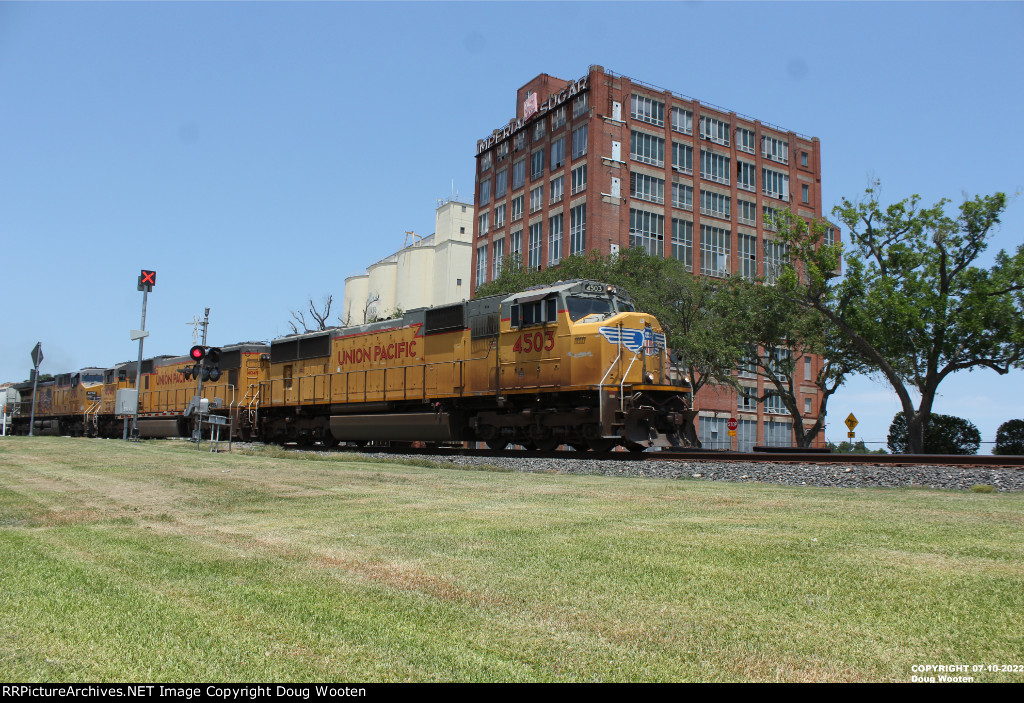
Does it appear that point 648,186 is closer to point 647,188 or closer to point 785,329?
point 647,188

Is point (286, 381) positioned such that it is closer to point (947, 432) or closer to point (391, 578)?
point (391, 578)

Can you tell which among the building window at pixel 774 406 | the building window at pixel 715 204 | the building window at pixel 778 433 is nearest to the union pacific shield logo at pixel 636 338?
the building window at pixel 715 204

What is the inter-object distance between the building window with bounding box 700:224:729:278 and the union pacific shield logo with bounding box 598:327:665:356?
4892 cm

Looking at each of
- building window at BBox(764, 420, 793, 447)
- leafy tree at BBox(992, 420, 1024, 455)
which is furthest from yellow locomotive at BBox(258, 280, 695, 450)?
building window at BBox(764, 420, 793, 447)

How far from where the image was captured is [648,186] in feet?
219

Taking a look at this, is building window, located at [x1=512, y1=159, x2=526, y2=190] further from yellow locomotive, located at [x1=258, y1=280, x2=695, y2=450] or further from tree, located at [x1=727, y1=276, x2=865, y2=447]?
yellow locomotive, located at [x1=258, y1=280, x2=695, y2=450]

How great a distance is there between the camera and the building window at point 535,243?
69.9 metres

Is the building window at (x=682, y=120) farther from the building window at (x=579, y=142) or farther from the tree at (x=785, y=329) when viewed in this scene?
the tree at (x=785, y=329)

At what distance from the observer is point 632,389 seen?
2025cm

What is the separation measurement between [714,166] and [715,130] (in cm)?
341

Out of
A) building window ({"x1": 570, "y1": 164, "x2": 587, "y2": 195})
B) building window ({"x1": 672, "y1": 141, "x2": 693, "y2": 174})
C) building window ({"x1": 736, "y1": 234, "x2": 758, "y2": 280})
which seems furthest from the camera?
building window ({"x1": 736, "y1": 234, "x2": 758, "y2": 280})

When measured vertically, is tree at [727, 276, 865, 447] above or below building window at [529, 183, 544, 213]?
below

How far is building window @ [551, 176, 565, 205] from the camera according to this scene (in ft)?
222

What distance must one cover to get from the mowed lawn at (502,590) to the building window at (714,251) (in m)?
61.9
